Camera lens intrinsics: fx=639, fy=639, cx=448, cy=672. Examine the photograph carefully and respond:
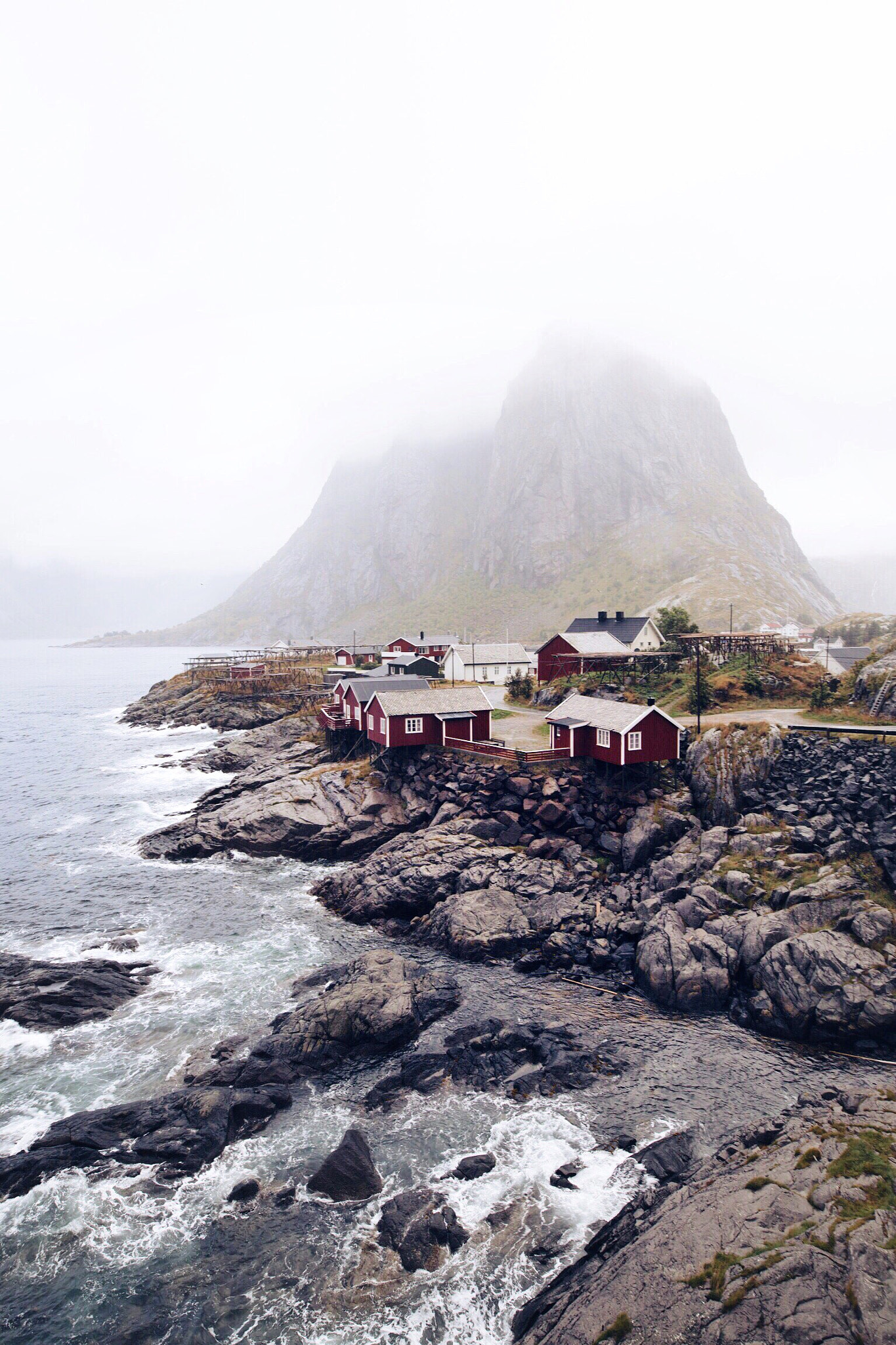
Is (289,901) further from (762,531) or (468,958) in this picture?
(762,531)

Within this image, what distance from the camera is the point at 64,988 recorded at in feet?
86.1

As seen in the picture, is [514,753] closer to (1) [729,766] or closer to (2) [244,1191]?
(1) [729,766]

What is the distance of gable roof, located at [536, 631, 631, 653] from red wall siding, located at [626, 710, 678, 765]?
28255 mm

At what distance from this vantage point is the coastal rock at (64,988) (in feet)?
82.2

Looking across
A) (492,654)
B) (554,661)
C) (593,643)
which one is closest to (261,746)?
(492,654)

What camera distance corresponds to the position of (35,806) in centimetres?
5591

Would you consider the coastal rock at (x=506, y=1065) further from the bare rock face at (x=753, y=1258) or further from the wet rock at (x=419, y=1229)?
the bare rock face at (x=753, y=1258)

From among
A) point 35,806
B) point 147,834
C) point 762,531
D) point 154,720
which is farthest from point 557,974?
point 762,531

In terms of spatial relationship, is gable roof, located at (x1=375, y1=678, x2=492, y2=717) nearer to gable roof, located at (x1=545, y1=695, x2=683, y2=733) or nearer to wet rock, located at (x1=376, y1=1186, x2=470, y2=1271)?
gable roof, located at (x1=545, y1=695, x2=683, y2=733)

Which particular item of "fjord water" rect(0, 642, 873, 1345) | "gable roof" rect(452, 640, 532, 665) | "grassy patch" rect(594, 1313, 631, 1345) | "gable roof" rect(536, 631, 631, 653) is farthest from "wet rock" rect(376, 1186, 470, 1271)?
"gable roof" rect(452, 640, 532, 665)

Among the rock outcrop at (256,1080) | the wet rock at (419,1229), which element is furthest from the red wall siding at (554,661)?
the wet rock at (419,1229)

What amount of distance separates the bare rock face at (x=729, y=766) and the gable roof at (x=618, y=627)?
34713mm

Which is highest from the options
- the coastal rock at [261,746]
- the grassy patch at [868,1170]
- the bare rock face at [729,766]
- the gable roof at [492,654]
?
the gable roof at [492,654]

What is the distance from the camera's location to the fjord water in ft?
47.1
